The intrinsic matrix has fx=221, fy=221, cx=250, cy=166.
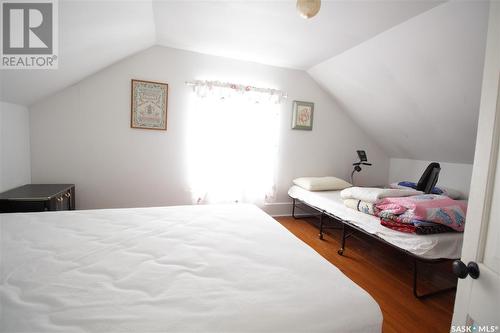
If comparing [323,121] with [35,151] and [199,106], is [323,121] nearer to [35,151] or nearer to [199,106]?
[199,106]

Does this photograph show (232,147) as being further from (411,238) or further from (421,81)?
(421,81)

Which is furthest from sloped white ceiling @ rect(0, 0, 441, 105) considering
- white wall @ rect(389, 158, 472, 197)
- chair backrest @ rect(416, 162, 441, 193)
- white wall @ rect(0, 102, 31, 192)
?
white wall @ rect(389, 158, 472, 197)

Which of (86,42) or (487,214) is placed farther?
(86,42)

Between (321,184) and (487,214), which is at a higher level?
(487,214)

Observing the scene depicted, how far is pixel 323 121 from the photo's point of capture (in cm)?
385

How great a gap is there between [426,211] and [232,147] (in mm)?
2375

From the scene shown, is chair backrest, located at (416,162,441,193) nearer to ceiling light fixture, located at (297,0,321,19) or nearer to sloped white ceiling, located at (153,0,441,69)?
sloped white ceiling, located at (153,0,441,69)

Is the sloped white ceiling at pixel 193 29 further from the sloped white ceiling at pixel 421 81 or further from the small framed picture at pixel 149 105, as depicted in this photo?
the small framed picture at pixel 149 105

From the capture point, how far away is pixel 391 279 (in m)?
2.11

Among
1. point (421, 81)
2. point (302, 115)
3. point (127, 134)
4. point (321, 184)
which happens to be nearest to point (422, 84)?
point (421, 81)

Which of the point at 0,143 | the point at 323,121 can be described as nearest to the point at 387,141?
the point at 323,121

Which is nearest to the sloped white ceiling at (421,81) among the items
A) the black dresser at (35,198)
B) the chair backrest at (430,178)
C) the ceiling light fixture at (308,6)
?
the chair backrest at (430,178)

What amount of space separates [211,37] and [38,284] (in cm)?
273

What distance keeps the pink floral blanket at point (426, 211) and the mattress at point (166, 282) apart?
3.72ft
